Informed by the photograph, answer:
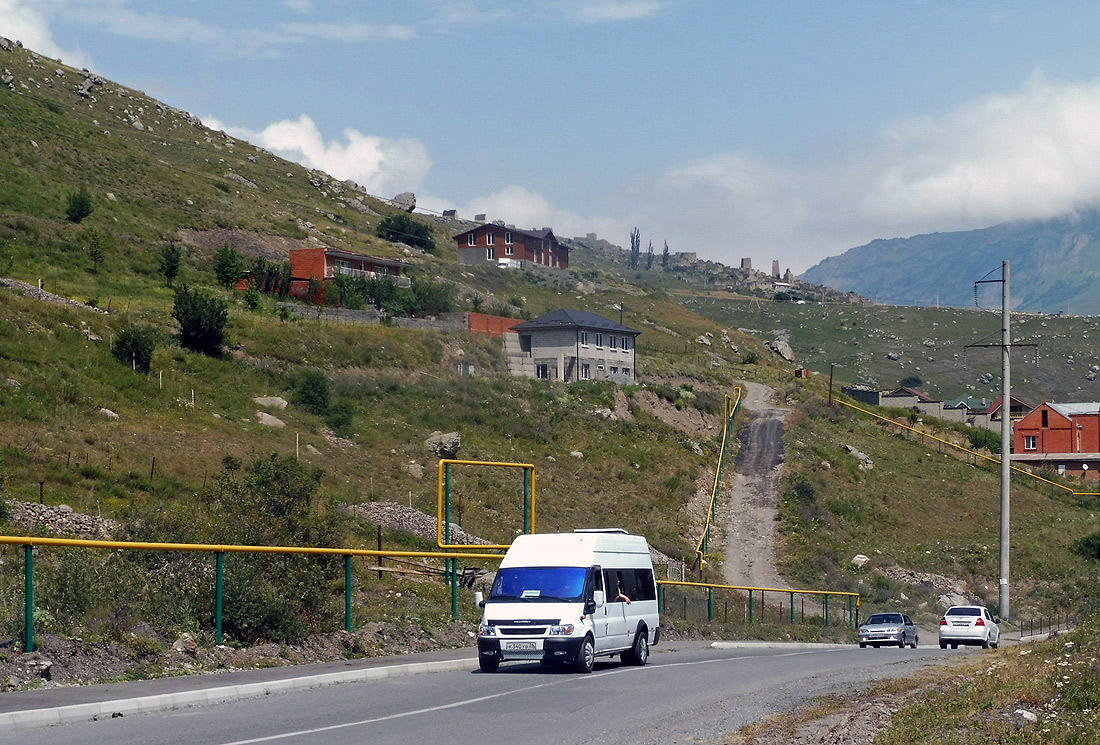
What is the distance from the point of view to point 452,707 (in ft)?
49.6

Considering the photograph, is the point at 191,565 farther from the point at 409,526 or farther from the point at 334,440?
the point at 334,440

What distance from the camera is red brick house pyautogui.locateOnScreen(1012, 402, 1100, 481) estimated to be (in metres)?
101

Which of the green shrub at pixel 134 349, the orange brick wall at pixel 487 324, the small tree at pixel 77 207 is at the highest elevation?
the small tree at pixel 77 207

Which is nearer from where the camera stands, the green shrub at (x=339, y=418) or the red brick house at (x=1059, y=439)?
the green shrub at (x=339, y=418)

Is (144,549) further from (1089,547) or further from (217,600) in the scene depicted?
(1089,547)

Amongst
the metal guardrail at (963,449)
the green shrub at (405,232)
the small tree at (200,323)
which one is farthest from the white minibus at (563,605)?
the green shrub at (405,232)

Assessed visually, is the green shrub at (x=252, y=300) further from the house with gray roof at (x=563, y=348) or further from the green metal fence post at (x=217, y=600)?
the green metal fence post at (x=217, y=600)

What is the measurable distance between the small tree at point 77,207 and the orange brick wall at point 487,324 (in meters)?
29.4

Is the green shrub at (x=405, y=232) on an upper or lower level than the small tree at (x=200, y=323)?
upper

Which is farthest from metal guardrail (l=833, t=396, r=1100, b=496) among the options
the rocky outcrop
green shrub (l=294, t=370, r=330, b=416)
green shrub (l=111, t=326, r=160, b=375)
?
the rocky outcrop

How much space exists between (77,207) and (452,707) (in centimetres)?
7843

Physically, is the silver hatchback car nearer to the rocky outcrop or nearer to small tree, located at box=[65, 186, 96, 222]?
the rocky outcrop

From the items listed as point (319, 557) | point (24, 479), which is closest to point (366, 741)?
point (319, 557)

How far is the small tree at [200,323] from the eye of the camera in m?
62.6
